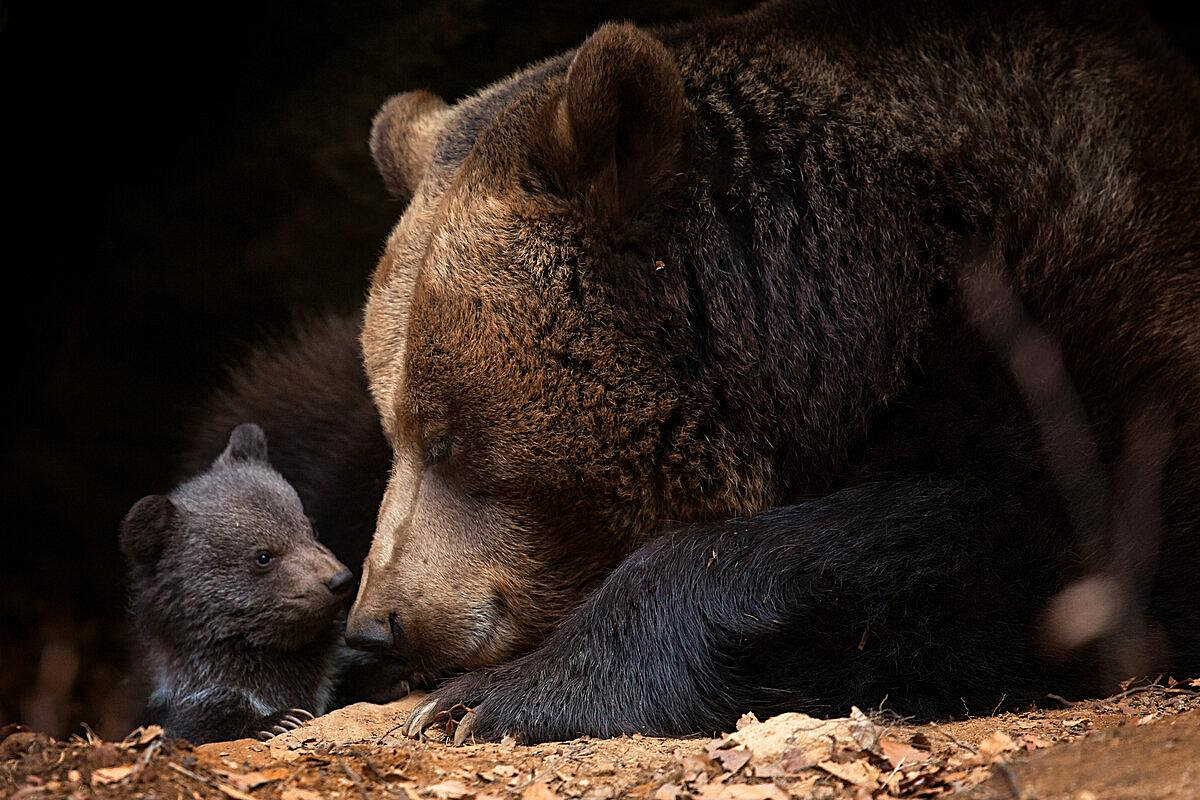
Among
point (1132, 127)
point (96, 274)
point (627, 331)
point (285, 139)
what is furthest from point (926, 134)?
point (96, 274)

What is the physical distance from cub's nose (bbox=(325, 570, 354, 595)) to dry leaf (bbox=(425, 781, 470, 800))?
5.51ft

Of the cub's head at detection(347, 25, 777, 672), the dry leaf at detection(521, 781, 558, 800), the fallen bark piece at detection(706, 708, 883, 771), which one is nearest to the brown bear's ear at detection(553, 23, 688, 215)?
the cub's head at detection(347, 25, 777, 672)

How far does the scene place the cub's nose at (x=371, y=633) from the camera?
3916mm

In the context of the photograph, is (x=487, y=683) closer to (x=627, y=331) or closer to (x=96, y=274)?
(x=627, y=331)

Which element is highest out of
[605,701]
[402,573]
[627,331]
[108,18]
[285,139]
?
[108,18]

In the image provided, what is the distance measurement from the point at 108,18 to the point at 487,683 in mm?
4090

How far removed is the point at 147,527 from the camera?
4.53m

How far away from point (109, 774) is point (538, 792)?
1.00m

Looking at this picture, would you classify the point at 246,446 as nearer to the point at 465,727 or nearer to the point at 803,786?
the point at 465,727

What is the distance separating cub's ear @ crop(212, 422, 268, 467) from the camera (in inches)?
202

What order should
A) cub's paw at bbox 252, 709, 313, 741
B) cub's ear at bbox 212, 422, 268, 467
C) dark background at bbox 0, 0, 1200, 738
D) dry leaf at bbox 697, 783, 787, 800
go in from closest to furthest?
dry leaf at bbox 697, 783, 787, 800 → cub's paw at bbox 252, 709, 313, 741 → cub's ear at bbox 212, 422, 268, 467 → dark background at bbox 0, 0, 1200, 738

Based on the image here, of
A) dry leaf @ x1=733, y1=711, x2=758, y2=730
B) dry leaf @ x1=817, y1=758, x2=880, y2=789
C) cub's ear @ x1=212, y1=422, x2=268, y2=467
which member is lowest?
dry leaf @ x1=817, y1=758, x2=880, y2=789

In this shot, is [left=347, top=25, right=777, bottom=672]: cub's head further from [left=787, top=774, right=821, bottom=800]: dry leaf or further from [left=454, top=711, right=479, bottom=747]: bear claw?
[left=787, top=774, right=821, bottom=800]: dry leaf

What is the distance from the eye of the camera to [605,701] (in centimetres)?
350
